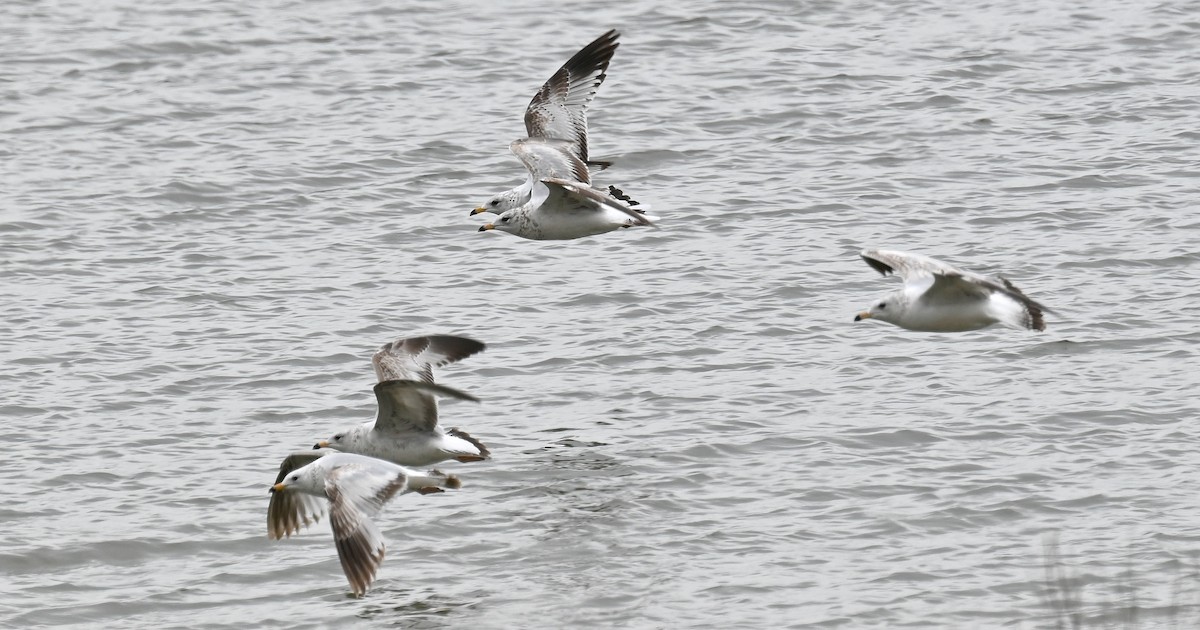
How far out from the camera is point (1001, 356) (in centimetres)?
1482

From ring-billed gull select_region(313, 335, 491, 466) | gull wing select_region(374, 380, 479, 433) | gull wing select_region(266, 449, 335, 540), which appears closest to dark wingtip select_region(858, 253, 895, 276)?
ring-billed gull select_region(313, 335, 491, 466)

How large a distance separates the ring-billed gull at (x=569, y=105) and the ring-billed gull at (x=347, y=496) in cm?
425

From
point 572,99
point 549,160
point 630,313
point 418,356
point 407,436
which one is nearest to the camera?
point 407,436

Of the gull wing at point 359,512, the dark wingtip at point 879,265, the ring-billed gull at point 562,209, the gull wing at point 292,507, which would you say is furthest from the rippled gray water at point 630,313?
the dark wingtip at point 879,265

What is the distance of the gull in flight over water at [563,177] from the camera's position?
14094 millimetres

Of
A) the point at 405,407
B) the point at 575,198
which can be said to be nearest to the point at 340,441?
the point at 405,407

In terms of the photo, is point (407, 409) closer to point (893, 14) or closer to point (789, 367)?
point (789, 367)

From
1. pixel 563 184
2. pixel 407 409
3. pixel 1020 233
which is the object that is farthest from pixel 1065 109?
pixel 407 409

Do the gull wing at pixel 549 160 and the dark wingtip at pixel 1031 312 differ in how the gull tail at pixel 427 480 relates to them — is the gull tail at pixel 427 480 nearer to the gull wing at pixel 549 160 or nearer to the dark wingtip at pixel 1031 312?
the dark wingtip at pixel 1031 312

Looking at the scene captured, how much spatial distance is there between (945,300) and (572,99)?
17.0 ft

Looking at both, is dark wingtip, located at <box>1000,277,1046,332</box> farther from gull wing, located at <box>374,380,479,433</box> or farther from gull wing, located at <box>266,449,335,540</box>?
gull wing, located at <box>266,449,335,540</box>

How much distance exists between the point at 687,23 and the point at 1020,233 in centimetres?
912

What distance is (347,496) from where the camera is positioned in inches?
422

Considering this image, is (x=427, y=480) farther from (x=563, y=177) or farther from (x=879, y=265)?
(x=563, y=177)
